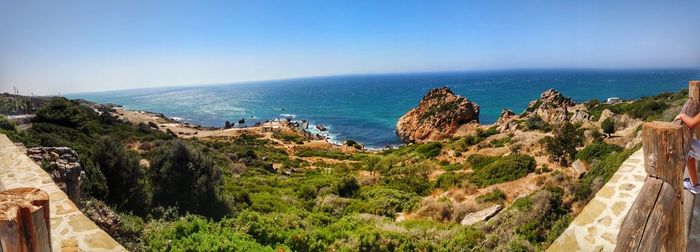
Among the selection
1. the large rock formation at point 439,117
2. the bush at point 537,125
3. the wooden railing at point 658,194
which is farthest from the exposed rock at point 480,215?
the large rock formation at point 439,117

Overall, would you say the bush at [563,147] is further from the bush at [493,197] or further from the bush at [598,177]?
the bush at [598,177]

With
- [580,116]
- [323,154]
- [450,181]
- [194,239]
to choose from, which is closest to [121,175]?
[194,239]

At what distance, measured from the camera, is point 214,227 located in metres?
6.96

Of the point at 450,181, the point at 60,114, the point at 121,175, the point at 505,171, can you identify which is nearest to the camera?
the point at 121,175

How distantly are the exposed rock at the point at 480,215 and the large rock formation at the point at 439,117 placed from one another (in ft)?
107

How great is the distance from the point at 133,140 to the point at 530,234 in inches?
1160

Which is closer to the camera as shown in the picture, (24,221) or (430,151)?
(24,221)

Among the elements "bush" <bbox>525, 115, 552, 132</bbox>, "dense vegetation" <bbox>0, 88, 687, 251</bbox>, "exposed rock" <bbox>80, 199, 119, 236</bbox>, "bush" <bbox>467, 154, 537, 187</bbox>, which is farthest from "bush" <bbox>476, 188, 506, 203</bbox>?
"bush" <bbox>525, 115, 552, 132</bbox>

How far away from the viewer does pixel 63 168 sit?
7.80m

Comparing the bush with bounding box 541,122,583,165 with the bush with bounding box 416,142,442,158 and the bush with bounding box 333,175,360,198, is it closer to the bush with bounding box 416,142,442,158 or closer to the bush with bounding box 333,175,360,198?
the bush with bounding box 333,175,360,198

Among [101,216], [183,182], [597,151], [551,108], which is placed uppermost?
[101,216]

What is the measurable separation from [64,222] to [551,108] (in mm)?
40449

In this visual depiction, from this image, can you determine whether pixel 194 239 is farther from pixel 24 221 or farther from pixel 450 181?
pixel 450 181

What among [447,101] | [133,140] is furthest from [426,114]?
[133,140]
